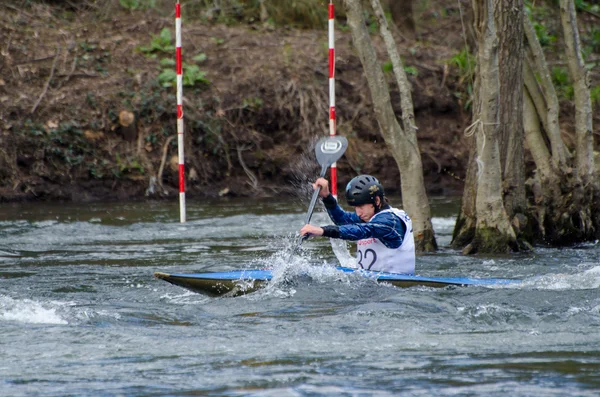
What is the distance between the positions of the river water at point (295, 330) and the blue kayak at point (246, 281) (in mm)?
82

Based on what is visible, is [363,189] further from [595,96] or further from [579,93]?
[595,96]

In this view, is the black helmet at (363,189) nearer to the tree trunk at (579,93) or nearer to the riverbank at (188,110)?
the tree trunk at (579,93)

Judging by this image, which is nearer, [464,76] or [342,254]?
[342,254]

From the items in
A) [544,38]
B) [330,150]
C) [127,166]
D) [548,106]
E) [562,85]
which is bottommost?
[127,166]

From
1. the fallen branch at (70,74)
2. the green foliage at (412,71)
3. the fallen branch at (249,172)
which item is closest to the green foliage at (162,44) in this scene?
the fallen branch at (70,74)

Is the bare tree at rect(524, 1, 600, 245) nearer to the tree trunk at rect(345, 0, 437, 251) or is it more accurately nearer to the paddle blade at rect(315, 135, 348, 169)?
the tree trunk at rect(345, 0, 437, 251)

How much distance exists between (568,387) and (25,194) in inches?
458

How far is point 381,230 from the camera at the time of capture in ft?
24.8

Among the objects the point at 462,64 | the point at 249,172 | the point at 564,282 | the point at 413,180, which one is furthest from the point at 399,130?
the point at 462,64

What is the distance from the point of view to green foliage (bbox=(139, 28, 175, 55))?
17.7 metres

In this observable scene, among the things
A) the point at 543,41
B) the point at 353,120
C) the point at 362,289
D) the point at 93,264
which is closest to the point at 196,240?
the point at 93,264

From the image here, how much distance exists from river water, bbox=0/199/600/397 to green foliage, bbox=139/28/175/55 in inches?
323

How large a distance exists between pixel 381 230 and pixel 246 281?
114cm

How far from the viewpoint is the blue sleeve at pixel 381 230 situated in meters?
7.40
